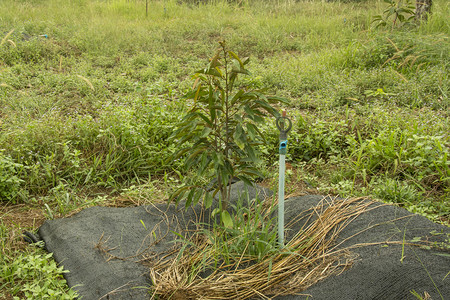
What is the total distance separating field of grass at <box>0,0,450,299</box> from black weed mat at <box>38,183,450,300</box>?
25 cm

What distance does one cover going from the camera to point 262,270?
212 cm

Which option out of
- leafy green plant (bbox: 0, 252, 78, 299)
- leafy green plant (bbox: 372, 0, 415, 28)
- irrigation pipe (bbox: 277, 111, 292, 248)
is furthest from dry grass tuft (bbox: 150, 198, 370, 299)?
leafy green plant (bbox: 372, 0, 415, 28)

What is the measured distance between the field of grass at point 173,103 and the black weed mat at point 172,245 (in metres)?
0.25

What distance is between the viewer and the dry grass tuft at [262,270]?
201 cm

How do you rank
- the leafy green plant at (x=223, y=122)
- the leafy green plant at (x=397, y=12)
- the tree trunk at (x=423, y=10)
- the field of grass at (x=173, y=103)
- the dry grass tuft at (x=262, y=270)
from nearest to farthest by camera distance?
1. the dry grass tuft at (x=262, y=270)
2. the leafy green plant at (x=223, y=122)
3. the field of grass at (x=173, y=103)
4. the leafy green plant at (x=397, y=12)
5. the tree trunk at (x=423, y=10)

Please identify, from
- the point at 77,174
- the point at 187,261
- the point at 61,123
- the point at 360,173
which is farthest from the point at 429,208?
the point at 61,123

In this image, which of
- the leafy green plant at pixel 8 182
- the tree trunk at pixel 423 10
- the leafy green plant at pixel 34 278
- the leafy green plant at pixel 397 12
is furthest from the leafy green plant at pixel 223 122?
the tree trunk at pixel 423 10

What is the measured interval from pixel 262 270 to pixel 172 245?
26.0 inches

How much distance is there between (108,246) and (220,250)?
0.73 m

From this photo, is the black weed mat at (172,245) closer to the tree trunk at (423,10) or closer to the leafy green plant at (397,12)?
the leafy green plant at (397,12)

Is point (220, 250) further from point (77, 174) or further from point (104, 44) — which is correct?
point (104, 44)

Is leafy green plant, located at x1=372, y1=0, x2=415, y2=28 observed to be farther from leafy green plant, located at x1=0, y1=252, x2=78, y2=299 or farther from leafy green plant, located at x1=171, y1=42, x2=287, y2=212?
leafy green plant, located at x1=0, y1=252, x2=78, y2=299

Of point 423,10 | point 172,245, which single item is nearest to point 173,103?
point 172,245

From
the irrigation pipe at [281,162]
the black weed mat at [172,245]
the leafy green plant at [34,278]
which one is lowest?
the leafy green plant at [34,278]
